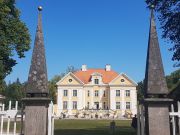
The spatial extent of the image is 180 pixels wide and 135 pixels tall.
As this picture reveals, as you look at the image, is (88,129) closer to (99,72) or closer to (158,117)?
(158,117)

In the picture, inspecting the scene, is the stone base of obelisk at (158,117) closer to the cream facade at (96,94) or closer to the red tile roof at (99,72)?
the cream facade at (96,94)

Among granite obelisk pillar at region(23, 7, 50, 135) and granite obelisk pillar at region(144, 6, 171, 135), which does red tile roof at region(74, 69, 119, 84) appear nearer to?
granite obelisk pillar at region(23, 7, 50, 135)

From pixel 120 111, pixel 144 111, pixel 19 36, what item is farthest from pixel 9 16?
pixel 120 111

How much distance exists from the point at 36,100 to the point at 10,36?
20.5 m

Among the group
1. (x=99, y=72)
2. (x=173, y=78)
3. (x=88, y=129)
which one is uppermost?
(x=99, y=72)

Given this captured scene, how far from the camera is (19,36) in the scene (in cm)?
3192

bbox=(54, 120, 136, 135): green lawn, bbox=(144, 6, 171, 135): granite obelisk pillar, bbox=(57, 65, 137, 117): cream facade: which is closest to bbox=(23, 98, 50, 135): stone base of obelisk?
bbox=(144, 6, 171, 135): granite obelisk pillar

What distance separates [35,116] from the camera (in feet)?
38.0

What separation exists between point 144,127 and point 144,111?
55 cm

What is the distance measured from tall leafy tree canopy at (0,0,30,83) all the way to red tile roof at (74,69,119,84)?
49878mm

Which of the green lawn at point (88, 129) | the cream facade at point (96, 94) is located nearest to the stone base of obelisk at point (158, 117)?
the green lawn at point (88, 129)

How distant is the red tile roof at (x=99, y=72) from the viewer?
8250cm

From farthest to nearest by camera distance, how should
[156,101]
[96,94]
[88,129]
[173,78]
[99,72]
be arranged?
[173,78] < [99,72] < [96,94] < [88,129] < [156,101]

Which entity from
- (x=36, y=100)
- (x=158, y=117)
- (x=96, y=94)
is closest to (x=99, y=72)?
A: (x=96, y=94)
